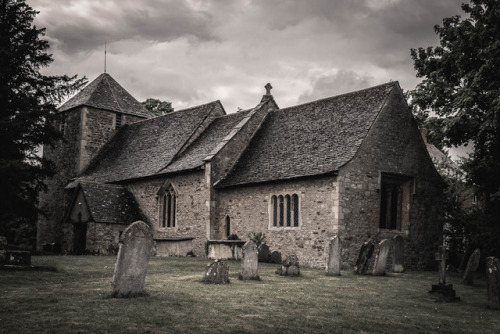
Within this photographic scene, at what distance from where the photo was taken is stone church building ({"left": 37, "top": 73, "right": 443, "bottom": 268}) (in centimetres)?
2419

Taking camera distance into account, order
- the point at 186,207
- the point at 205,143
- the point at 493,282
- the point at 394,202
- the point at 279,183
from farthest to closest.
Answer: the point at 205,143 → the point at 186,207 → the point at 394,202 → the point at 279,183 → the point at 493,282

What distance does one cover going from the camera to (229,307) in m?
10.9

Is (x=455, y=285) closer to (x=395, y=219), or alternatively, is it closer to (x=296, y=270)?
(x=296, y=270)

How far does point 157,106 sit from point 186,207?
1108 inches

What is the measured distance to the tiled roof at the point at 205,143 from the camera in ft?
98.1

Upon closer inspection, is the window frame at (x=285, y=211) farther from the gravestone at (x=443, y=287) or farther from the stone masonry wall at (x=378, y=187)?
the gravestone at (x=443, y=287)

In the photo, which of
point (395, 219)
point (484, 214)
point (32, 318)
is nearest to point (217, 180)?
point (395, 219)

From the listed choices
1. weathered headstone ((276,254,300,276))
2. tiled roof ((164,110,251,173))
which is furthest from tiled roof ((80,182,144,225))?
weathered headstone ((276,254,300,276))

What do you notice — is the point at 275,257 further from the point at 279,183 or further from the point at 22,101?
the point at 22,101

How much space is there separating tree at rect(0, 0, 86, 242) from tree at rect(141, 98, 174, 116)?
3032 centimetres

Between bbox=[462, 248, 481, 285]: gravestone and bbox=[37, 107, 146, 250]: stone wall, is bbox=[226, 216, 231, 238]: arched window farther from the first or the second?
bbox=[37, 107, 146, 250]: stone wall

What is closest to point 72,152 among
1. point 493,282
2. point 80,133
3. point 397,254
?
point 80,133

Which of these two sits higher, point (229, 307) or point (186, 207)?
point (186, 207)

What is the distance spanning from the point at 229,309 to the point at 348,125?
1677cm
